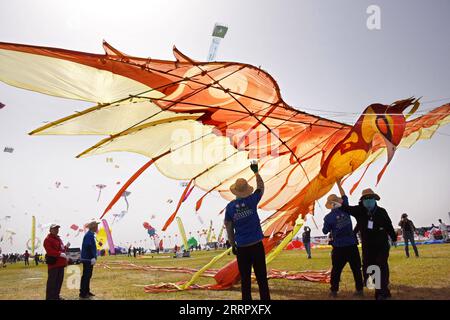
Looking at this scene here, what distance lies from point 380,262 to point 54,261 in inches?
237

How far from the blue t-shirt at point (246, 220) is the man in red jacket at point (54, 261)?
13.6 feet

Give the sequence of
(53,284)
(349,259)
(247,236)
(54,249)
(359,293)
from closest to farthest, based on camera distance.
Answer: (247,236) < (359,293) < (349,259) < (53,284) < (54,249)

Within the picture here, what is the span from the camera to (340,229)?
610 centimetres

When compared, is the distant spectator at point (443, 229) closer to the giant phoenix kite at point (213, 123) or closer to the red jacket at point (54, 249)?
the giant phoenix kite at point (213, 123)

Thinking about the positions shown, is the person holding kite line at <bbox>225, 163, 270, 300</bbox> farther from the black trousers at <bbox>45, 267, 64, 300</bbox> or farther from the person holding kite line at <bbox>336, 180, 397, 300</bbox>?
the black trousers at <bbox>45, 267, 64, 300</bbox>

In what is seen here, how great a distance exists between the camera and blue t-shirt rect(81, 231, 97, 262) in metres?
7.55

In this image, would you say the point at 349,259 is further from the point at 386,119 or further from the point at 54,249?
the point at 54,249

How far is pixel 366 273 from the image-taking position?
17.6ft

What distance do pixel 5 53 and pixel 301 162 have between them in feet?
21.6

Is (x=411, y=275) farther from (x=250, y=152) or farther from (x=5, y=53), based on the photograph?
(x=5, y=53)

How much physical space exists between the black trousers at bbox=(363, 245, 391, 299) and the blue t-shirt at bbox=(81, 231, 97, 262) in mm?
5686

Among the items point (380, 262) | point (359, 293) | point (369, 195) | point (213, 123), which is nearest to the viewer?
point (380, 262)

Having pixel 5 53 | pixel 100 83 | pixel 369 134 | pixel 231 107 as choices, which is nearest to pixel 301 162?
pixel 369 134

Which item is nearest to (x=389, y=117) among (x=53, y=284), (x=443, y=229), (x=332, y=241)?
(x=332, y=241)
